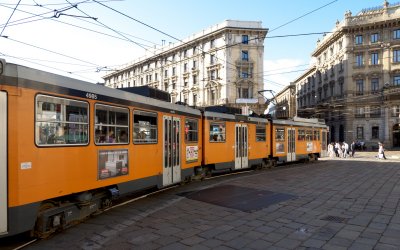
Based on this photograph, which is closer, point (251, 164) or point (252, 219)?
point (252, 219)

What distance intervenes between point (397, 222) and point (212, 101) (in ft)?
157

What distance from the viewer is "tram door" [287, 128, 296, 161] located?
19.2 meters

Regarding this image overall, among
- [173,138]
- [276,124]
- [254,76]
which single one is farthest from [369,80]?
[173,138]

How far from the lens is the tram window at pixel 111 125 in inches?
266

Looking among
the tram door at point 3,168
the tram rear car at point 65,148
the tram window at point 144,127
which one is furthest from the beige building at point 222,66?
the tram door at point 3,168

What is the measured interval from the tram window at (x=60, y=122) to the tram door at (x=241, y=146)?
9.09 metres

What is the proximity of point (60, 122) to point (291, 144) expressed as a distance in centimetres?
1593

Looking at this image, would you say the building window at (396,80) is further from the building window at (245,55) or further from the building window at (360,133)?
the building window at (245,55)

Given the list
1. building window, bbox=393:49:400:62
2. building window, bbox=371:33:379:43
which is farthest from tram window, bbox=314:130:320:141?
building window, bbox=371:33:379:43

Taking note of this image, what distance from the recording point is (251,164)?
15867 mm

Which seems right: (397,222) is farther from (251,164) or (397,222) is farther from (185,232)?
(251,164)

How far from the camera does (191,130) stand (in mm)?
11602

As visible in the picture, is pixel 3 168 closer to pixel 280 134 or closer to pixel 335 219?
pixel 335 219

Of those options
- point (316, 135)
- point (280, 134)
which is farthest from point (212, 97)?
point (280, 134)
